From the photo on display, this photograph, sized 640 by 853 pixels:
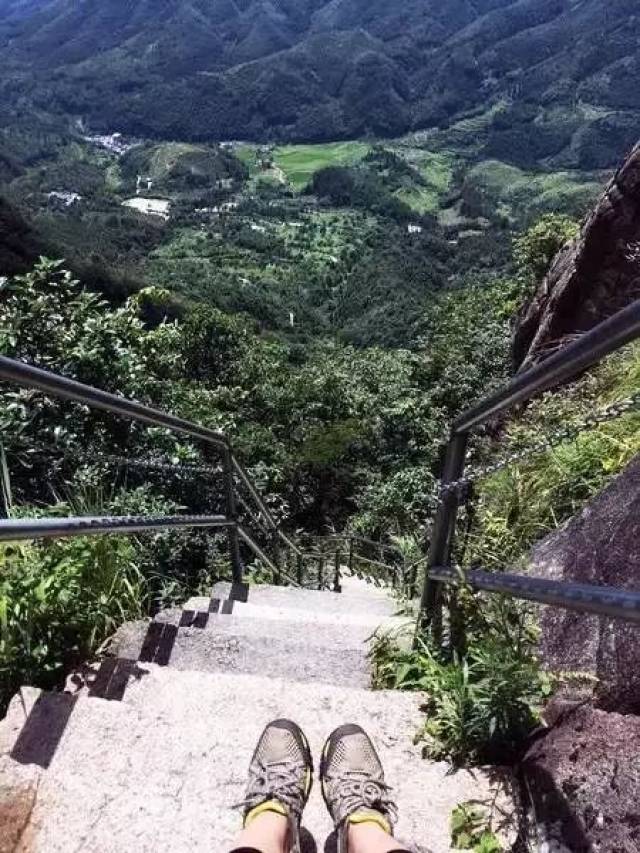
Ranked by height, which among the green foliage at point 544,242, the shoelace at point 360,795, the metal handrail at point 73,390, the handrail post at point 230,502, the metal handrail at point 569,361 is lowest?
the shoelace at point 360,795

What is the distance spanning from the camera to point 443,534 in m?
2.53

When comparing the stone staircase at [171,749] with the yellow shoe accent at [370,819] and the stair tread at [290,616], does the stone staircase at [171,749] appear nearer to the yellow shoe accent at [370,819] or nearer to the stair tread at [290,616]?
the yellow shoe accent at [370,819]

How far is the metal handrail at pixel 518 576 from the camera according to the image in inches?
50.8

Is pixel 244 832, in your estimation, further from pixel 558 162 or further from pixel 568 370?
pixel 558 162

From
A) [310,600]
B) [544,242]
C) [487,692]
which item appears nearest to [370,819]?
[487,692]

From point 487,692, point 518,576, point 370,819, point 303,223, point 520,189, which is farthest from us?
point 520,189

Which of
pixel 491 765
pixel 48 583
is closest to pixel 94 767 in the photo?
pixel 48 583

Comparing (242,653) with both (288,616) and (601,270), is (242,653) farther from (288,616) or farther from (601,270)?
(601,270)

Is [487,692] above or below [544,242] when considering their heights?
below

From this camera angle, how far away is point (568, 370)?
62.1 inches

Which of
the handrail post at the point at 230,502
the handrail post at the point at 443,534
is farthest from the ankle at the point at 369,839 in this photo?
the handrail post at the point at 230,502

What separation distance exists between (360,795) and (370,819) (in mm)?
77

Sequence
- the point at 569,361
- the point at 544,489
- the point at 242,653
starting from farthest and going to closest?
the point at 544,489 → the point at 242,653 → the point at 569,361

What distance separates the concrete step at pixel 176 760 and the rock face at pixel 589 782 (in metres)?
0.20
